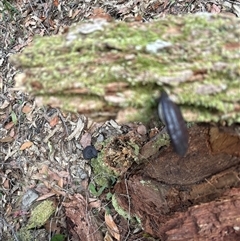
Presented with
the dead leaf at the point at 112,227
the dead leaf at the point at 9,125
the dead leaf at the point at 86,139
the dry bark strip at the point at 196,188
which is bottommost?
the dead leaf at the point at 112,227

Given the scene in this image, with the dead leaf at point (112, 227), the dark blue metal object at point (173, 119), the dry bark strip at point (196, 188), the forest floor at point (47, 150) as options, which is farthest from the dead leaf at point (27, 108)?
the dark blue metal object at point (173, 119)

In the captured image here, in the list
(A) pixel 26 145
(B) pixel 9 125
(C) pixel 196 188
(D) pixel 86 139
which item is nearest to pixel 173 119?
(C) pixel 196 188

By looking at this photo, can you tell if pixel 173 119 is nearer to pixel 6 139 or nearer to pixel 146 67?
pixel 146 67

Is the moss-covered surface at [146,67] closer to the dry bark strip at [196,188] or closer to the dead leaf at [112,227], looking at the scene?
the dry bark strip at [196,188]

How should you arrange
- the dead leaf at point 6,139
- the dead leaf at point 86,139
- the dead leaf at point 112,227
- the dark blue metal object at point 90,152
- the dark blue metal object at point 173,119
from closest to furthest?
the dark blue metal object at point 173,119 < the dead leaf at point 112,227 < the dark blue metal object at point 90,152 < the dead leaf at point 86,139 < the dead leaf at point 6,139

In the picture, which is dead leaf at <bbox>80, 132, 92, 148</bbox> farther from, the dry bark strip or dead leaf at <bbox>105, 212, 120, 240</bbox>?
the dry bark strip

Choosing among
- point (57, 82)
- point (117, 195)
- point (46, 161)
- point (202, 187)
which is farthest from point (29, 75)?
point (46, 161)
